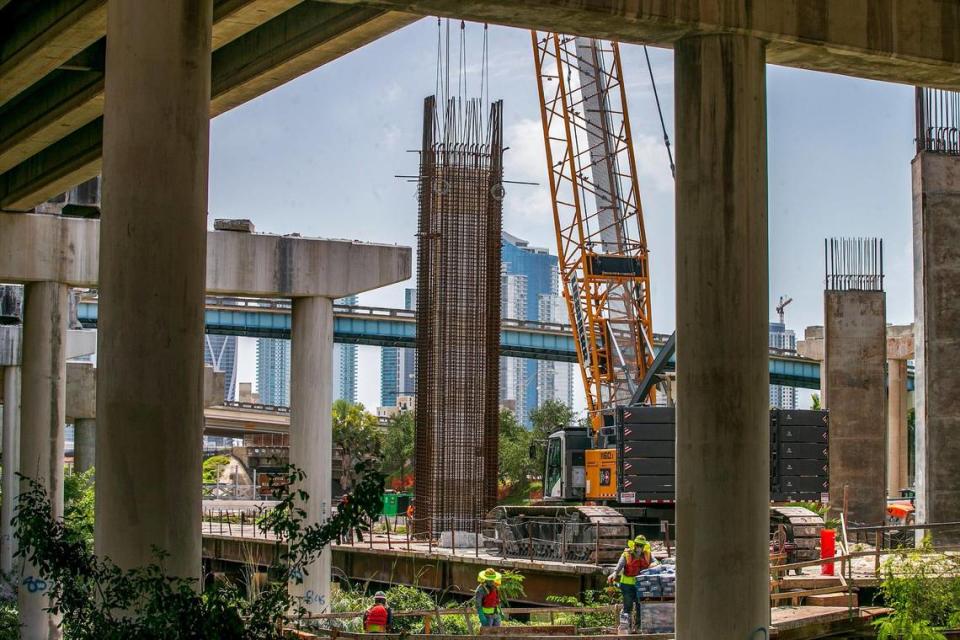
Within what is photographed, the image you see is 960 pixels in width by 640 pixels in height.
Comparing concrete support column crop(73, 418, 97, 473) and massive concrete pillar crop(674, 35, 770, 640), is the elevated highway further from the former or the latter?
massive concrete pillar crop(674, 35, 770, 640)

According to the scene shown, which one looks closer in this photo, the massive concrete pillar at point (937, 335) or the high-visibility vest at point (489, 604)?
the high-visibility vest at point (489, 604)

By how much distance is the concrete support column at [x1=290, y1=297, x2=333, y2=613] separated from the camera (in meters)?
32.7

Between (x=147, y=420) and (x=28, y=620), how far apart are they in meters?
21.1

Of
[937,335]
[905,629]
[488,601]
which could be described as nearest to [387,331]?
[937,335]

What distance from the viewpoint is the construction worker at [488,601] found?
947 inches

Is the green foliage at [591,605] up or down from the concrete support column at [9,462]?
down

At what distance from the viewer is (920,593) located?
76.3 ft

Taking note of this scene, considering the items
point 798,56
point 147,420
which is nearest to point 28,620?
point 147,420

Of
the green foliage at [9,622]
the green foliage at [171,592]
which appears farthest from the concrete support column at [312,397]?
the green foliage at [171,592]

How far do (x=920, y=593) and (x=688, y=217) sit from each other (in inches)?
411

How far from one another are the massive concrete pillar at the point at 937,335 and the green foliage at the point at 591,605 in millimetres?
7255

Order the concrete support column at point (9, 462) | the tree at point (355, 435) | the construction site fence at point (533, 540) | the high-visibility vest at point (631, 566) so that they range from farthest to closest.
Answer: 1. the tree at point (355, 435)
2. the concrete support column at point (9, 462)
3. the construction site fence at point (533, 540)
4. the high-visibility vest at point (631, 566)

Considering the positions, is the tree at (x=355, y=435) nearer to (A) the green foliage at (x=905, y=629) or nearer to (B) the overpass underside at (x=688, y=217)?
(A) the green foliage at (x=905, y=629)

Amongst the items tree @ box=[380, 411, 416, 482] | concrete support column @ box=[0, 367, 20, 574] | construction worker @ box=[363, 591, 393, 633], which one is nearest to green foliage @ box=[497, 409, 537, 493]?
tree @ box=[380, 411, 416, 482]
